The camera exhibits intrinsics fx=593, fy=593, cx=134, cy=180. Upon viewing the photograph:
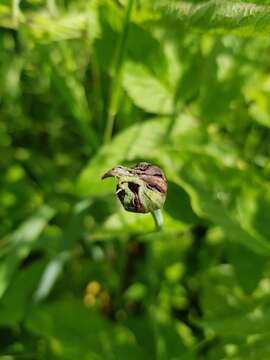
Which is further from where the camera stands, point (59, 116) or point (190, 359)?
point (59, 116)

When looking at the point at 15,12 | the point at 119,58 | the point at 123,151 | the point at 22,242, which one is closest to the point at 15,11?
the point at 15,12

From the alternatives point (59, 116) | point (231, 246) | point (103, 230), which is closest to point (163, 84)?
point (103, 230)

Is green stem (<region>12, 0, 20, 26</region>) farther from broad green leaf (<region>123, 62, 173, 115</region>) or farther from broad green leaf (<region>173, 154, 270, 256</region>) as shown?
broad green leaf (<region>173, 154, 270, 256</region>)

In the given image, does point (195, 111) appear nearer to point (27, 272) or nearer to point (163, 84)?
point (163, 84)

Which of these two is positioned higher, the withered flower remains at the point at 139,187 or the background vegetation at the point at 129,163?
the withered flower remains at the point at 139,187

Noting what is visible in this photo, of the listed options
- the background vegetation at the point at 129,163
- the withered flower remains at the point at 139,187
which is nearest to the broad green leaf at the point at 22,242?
the background vegetation at the point at 129,163

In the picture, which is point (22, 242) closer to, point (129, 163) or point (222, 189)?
point (129, 163)

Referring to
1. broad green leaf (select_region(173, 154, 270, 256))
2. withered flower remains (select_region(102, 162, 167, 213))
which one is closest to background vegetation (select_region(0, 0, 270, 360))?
broad green leaf (select_region(173, 154, 270, 256))

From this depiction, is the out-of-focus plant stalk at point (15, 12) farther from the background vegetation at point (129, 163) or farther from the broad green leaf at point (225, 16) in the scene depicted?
the broad green leaf at point (225, 16)
